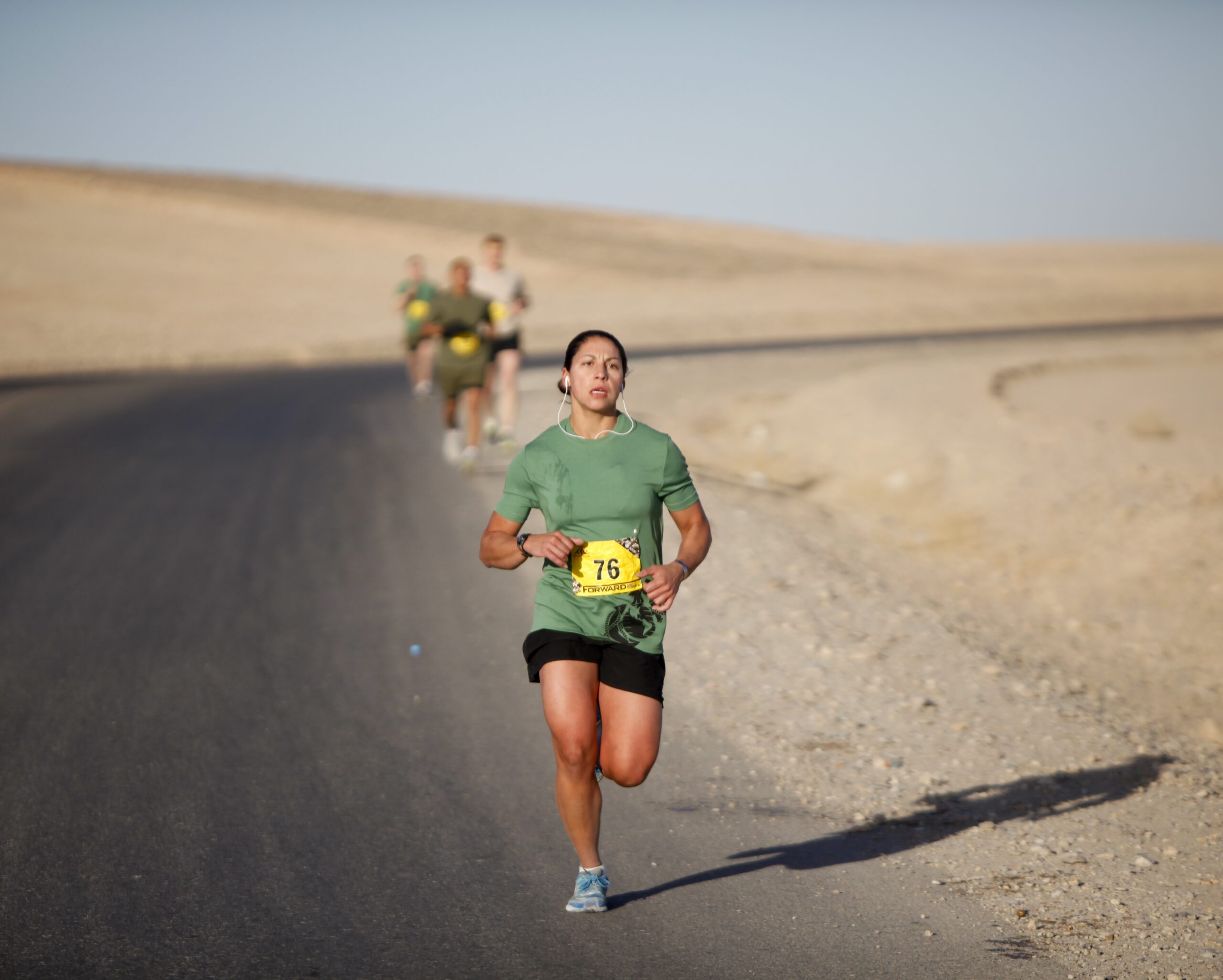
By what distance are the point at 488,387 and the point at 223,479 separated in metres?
2.82

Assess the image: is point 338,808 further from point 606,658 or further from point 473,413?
point 473,413

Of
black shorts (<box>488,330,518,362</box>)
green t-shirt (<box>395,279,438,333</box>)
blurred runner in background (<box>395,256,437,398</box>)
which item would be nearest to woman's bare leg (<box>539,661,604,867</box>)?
black shorts (<box>488,330,518,362</box>)

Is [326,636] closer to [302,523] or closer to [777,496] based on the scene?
[302,523]

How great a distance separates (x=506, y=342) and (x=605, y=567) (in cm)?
869

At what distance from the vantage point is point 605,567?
3904 millimetres

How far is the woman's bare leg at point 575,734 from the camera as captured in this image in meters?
3.89

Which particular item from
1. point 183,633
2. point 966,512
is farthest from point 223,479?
point 966,512

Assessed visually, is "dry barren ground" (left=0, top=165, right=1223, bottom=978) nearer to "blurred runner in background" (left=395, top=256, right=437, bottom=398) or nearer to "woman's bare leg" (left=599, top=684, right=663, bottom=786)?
"woman's bare leg" (left=599, top=684, right=663, bottom=786)

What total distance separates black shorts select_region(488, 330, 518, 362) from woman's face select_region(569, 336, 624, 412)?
824cm

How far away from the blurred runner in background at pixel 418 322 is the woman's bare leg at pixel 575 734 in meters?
11.5

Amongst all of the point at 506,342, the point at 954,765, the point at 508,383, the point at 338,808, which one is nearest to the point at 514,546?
the point at 338,808

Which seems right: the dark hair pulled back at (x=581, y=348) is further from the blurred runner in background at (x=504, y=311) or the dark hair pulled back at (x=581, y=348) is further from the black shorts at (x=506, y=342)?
the black shorts at (x=506, y=342)

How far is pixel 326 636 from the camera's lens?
7.31 meters

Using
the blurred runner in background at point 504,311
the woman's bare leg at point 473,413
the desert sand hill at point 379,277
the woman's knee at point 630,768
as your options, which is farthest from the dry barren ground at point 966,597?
the blurred runner in background at point 504,311
